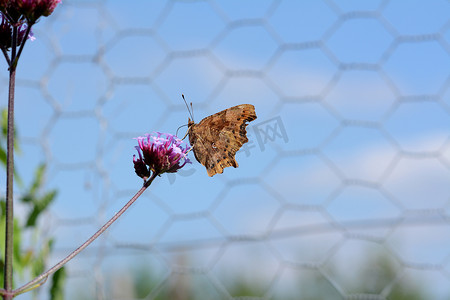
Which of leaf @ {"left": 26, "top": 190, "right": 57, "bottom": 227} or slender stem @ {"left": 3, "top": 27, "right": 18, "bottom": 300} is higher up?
leaf @ {"left": 26, "top": 190, "right": 57, "bottom": 227}

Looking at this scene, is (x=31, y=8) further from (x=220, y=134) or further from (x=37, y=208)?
(x=37, y=208)

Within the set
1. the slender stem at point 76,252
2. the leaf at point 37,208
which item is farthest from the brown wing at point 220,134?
the leaf at point 37,208

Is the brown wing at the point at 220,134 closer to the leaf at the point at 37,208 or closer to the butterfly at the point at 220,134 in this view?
the butterfly at the point at 220,134

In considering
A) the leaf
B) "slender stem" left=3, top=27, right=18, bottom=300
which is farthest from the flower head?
the leaf

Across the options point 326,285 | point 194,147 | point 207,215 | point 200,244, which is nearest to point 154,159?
point 194,147

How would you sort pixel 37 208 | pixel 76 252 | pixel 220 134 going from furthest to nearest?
1. pixel 37 208
2. pixel 220 134
3. pixel 76 252

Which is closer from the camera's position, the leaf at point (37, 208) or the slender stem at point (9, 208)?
the slender stem at point (9, 208)

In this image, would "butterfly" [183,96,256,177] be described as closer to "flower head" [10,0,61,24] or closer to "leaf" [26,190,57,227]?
"flower head" [10,0,61,24]

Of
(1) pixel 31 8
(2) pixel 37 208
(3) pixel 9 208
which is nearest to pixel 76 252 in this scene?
(3) pixel 9 208

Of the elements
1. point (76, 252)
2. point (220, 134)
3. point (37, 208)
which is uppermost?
point (37, 208)
